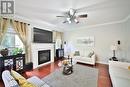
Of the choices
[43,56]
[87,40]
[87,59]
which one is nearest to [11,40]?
[43,56]

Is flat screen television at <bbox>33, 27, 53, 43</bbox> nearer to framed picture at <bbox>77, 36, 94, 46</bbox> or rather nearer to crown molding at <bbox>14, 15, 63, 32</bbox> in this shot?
crown molding at <bbox>14, 15, 63, 32</bbox>

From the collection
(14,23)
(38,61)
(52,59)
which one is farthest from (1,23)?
(52,59)

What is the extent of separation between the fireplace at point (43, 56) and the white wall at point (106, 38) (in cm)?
264

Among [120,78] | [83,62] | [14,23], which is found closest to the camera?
[120,78]

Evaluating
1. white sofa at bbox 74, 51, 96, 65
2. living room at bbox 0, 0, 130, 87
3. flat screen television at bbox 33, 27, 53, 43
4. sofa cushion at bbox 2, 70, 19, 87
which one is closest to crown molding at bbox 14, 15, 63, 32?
living room at bbox 0, 0, 130, 87

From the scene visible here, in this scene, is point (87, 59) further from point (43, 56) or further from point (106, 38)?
point (43, 56)

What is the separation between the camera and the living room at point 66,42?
288 cm

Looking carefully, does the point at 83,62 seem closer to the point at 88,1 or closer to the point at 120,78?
the point at 120,78

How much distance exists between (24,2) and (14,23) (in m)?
1.42

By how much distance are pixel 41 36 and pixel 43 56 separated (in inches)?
50.5

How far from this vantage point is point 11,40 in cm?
389

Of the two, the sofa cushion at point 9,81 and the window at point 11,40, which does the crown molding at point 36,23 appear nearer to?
the window at point 11,40

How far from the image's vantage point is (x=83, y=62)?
5531 mm

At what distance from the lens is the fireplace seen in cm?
505
